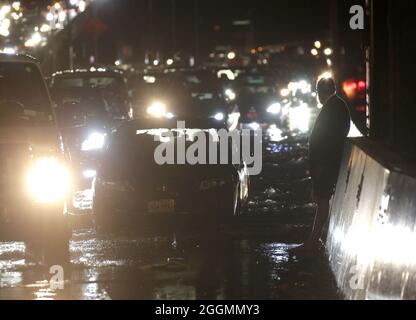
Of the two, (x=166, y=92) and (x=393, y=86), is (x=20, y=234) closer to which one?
(x=393, y=86)

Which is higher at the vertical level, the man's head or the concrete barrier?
the man's head

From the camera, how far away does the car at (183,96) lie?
2948 cm

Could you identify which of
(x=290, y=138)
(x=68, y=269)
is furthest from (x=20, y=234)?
(x=290, y=138)

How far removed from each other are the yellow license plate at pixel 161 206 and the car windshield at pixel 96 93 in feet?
23.2

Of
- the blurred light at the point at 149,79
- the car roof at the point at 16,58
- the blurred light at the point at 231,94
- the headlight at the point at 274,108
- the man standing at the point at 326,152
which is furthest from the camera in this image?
the blurred light at the point at 149,79

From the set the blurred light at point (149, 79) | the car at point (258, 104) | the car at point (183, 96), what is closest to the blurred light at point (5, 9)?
the blurred light at point (149, 79)

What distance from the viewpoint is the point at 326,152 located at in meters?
12.3

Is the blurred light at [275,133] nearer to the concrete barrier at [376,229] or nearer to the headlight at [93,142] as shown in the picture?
the headlight at [93,142]

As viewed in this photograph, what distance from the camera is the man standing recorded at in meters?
12.3

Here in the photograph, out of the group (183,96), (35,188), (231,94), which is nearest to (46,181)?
(35,188)

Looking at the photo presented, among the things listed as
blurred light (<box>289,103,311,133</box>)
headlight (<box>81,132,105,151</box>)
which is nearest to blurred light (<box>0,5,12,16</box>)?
blurred light (<box>289,103,311,133</box>)

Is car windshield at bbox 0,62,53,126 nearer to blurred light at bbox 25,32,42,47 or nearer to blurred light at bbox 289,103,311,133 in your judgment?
blurred light at bbox 289,103,311,133

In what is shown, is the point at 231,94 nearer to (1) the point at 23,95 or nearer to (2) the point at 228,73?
(2) the point at 228,73

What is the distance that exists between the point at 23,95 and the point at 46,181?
1.66 m
